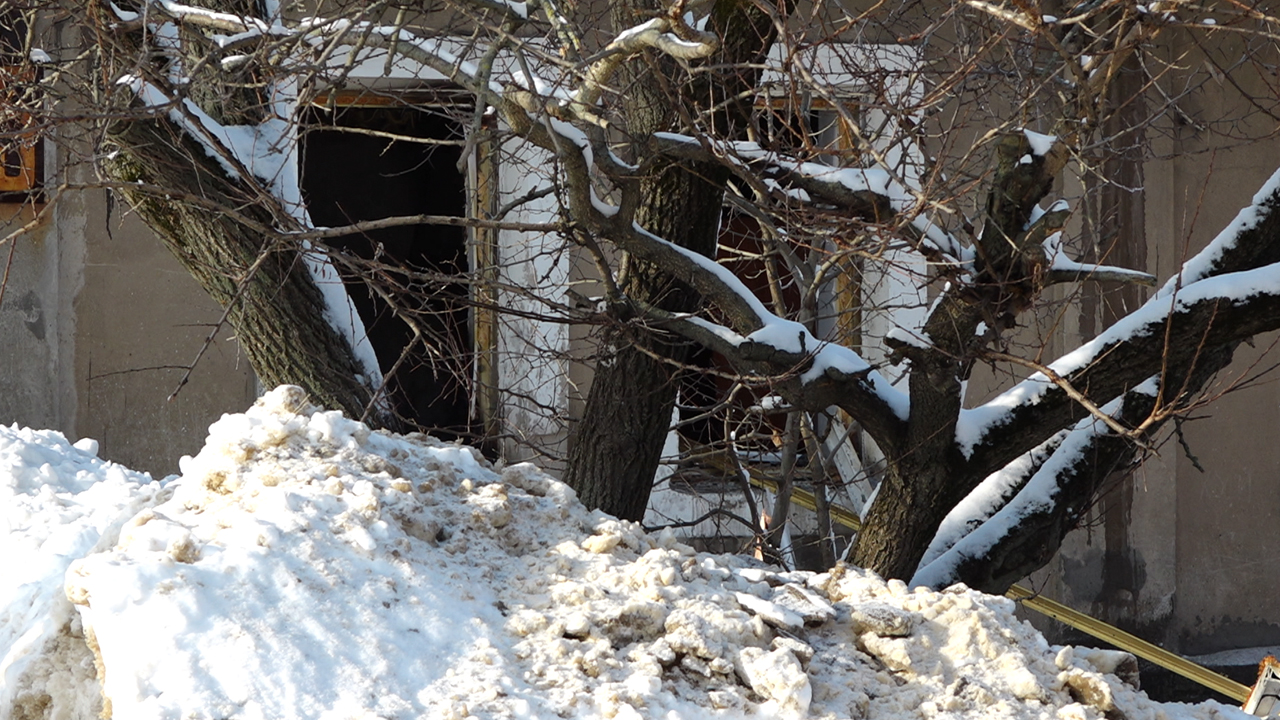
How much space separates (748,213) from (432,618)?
2.22 meters

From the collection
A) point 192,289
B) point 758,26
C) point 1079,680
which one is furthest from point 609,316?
point 192,289

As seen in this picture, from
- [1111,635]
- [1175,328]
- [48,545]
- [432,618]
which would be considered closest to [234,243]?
[48,545]

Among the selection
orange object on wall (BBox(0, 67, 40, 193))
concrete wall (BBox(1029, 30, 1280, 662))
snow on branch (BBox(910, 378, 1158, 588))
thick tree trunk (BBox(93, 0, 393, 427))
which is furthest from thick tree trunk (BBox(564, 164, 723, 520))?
concrete wall (BBox(1029, 30, 1280, 662))

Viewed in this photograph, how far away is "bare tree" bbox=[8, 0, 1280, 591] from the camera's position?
3.06m

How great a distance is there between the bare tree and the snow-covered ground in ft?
2.81

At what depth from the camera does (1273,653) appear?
682 cm

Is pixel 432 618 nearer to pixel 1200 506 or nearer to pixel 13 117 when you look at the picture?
pixel 13 117

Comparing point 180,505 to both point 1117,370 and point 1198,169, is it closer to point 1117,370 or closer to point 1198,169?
point 1117,370

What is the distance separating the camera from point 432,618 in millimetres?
1927

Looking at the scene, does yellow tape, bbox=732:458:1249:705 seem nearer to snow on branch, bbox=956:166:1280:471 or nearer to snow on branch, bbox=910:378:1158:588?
snow on branch, bbox=910:378:1158:588

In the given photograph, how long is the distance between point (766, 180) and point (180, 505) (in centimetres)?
198

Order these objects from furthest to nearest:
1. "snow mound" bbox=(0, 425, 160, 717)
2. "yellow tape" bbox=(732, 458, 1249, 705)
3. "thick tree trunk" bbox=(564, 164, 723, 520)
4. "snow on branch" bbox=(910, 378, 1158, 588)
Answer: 1. "yellow tape" bbox=(732, 458, 1249, 705)
2. "thick tree trunk" bbox=(564, 164, 723, 520)
3. "snow on branch" bbox=(910, 378, 1158, 588)
4. "snow mound" bbox=(0, 425, 160, 717)

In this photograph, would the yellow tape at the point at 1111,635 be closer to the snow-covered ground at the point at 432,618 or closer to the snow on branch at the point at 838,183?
the snow on branch at the point at 838,183

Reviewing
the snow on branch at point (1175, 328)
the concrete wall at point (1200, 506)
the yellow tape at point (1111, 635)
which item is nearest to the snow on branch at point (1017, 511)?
the snow on branch at point (1175, 328)
